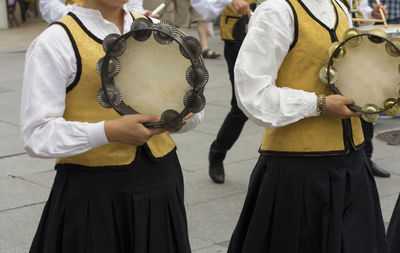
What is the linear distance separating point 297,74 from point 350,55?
8.3 inches

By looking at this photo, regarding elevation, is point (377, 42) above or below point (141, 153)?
above

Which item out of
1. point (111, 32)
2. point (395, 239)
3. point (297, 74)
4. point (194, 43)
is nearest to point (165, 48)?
point (194, 43)

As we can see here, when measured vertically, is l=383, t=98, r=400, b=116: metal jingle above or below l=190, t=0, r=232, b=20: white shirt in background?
above

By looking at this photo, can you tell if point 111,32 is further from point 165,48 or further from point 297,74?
point 297,74

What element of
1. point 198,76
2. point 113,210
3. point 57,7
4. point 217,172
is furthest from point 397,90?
point 57,7

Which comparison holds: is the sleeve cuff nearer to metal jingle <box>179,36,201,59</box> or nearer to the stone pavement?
metal jingle <box>179,36,201,59</box>

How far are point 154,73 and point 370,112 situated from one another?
2.83ft

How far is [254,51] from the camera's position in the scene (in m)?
2.85

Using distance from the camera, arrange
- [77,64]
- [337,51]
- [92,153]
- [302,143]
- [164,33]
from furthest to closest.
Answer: [302,143] < [337,51] < [92,153] < [77,64] < [164,33]

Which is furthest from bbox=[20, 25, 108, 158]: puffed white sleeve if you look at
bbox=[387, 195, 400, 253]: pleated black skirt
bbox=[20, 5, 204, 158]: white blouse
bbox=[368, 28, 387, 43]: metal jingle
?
bbox=[387, 195, 400, 253]: pleated black skirt

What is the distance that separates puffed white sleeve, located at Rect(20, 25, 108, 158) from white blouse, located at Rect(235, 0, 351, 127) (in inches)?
26.3

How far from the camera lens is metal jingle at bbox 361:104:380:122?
2824 mm

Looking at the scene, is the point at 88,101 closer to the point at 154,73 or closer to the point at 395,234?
the point at 154,73

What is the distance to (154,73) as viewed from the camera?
2.46m
